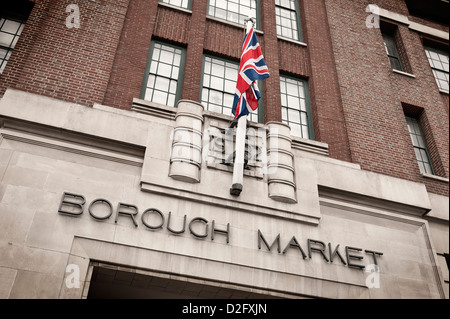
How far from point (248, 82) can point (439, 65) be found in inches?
428

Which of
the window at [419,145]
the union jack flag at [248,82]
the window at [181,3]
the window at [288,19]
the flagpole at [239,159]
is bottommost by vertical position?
the flagpole at [239,159]

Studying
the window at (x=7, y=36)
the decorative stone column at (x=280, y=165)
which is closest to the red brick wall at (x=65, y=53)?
the window at (x=7, y=36)

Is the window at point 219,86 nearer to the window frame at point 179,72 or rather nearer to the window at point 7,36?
the window frame at point 179,72

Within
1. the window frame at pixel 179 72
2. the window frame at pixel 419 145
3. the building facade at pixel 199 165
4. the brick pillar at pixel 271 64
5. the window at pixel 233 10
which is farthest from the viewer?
the window at pixel 233 10

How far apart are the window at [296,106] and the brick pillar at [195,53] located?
2.75 m

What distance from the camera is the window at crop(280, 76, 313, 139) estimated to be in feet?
38.9

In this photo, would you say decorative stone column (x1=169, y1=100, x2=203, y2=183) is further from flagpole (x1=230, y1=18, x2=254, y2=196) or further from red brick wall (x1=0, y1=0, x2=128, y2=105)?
red brick wall (x1=0, y1=0, x2=128, y2=105)

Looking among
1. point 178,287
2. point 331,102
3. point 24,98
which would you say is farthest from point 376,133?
point 24,98

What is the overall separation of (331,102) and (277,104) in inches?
72.3

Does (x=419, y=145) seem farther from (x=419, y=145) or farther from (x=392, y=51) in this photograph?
(x=392, y=51)

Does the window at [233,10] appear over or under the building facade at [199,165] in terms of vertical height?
over

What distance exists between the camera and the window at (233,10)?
13266mm

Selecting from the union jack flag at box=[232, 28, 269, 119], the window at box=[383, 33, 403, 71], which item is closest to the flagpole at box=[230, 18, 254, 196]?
the union jack flag at box=[232, 28, 269, 119]

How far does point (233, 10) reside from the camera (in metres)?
13.6
